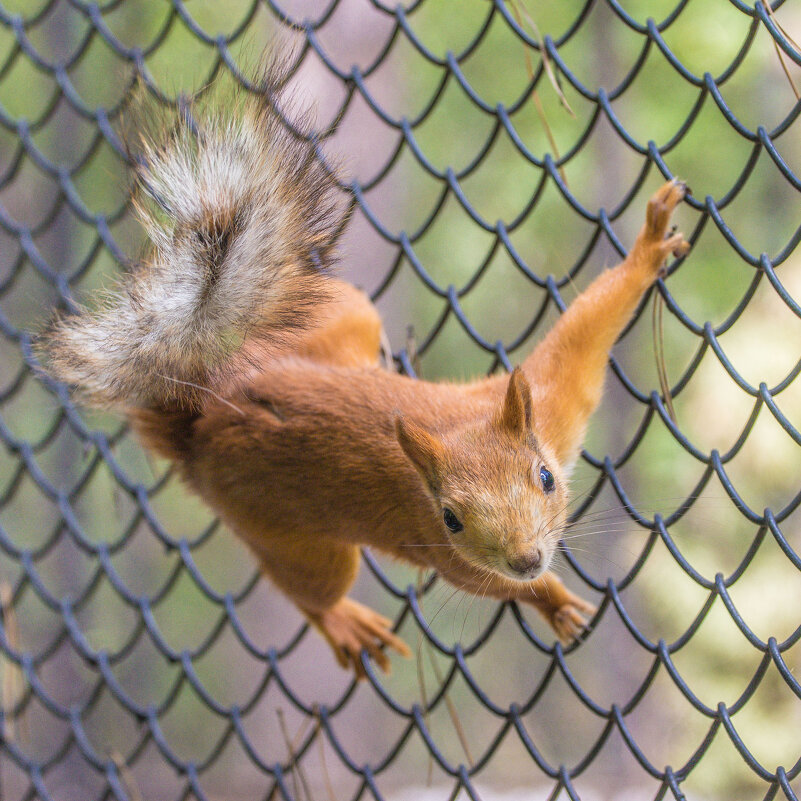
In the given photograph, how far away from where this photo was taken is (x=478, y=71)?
4.39 meters

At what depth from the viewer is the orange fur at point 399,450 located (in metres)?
1.25

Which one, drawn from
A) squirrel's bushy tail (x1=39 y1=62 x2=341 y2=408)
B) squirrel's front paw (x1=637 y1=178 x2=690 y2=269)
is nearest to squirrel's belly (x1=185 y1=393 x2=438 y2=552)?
squirrel's bushy tail (x1=39 y1=62 x2=341 y2=408)

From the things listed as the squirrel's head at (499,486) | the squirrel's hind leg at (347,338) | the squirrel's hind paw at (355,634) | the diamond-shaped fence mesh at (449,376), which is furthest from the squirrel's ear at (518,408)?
the squirrel's hind paw at (355,634)

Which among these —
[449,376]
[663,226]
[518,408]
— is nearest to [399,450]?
[518,408]

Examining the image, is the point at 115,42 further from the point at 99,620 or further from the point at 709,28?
the point at 99,620

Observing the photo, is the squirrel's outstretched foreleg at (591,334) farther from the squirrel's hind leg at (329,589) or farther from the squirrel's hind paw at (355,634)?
the squirrel's hind paw at (355,634)

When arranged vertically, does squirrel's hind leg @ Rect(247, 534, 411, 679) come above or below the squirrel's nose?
below

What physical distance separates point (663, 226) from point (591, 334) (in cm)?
18

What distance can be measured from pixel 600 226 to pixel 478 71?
3.29 metres

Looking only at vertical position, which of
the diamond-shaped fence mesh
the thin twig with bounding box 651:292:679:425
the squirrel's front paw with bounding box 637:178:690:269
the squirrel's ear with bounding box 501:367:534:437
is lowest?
the diamond-shaped fence mesh

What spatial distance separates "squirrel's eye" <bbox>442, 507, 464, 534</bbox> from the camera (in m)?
1.25

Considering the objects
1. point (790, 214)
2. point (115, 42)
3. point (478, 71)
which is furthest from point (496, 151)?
point (115, 42)

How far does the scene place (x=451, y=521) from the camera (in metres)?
1.26

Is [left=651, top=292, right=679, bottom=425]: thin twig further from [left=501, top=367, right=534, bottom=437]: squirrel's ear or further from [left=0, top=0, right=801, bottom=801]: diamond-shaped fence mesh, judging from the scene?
[left=501, top=367, right=534, bottom=437]: squirrel's ear
